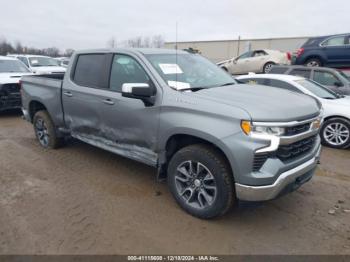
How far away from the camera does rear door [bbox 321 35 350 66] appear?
11.2 m

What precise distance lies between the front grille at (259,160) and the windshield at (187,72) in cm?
124

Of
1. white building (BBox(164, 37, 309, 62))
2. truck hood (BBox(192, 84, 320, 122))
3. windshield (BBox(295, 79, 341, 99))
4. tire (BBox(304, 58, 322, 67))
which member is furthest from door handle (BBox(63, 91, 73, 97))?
white building (BBox(164, 37, 309, 62))

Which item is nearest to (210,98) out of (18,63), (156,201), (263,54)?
(156,201)

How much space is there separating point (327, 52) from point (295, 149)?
32.7ft

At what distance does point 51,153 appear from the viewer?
551cm

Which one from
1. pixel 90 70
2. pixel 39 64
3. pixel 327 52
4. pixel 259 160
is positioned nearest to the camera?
pixel 259 160

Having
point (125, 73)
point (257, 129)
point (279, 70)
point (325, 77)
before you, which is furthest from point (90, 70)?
point (325, 77)

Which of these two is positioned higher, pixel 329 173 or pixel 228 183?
pixel 228 183

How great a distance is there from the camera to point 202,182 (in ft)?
10.8

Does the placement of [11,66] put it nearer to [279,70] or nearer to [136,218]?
[279,70]

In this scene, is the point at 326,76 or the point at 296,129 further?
the point at 326,76

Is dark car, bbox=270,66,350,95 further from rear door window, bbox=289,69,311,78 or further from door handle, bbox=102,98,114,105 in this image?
door handle, bbox=102,98,114,105

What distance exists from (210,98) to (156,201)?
1.49 m

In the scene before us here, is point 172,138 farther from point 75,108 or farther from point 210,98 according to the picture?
point 75,108
